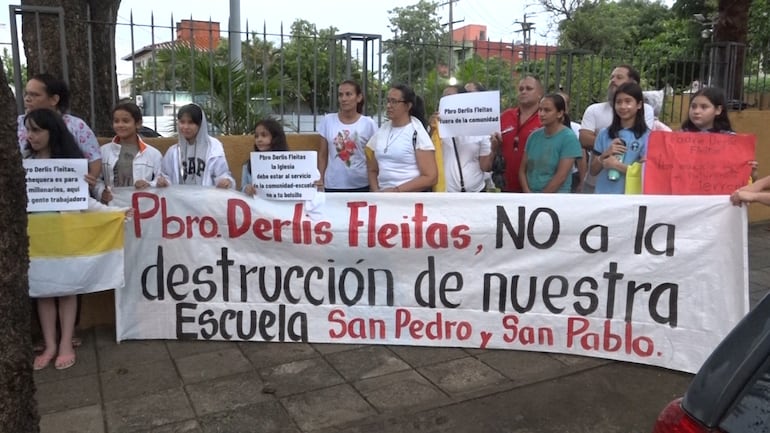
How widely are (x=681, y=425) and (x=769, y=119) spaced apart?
8.92 m

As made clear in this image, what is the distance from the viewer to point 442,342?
4367 mm

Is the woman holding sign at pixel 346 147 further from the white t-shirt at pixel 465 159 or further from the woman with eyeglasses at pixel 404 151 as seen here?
the white t-shirt at pixel 465 159

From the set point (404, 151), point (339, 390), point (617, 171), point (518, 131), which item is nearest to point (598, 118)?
point (518, 131)

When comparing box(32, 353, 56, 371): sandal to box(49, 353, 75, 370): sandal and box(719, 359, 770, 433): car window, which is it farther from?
box(719, 359, 770, 433): car window

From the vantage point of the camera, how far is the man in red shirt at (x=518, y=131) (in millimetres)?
5078

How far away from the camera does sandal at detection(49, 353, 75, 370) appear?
4.11 metres

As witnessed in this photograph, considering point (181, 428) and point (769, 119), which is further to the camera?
point (769, 119)

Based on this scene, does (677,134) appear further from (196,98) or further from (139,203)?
(196,98)

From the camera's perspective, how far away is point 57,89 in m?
4.33

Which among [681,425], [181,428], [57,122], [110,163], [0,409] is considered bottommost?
[181,428]

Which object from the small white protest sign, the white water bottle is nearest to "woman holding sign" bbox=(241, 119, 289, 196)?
the small white protest sign

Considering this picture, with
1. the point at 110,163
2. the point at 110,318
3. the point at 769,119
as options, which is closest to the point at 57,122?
the point at 110,163

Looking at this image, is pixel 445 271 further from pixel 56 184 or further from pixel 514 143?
pixel 56 184

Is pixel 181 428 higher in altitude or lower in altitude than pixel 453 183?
lower
